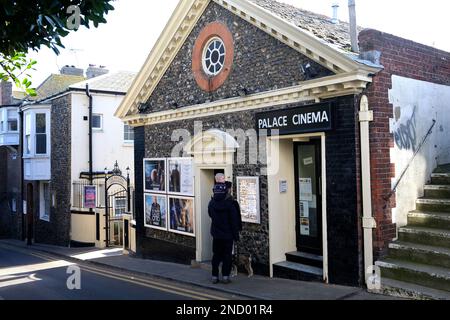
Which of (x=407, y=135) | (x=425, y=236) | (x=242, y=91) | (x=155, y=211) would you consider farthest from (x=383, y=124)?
(x=155, y=211)

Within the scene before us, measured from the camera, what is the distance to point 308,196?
361 inches

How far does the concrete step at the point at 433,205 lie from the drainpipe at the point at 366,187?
1.39 metres

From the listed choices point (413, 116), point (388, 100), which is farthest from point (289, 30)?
point (413, 116)

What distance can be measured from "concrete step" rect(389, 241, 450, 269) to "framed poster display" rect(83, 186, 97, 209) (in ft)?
44.4

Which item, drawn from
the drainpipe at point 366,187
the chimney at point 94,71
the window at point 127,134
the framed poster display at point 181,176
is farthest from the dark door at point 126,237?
the chimney at point 94,71

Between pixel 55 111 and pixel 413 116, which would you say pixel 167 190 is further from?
pixel 55 111

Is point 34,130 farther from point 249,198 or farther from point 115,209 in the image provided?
point 249,198

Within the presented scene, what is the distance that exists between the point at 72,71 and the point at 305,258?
20.7 metres

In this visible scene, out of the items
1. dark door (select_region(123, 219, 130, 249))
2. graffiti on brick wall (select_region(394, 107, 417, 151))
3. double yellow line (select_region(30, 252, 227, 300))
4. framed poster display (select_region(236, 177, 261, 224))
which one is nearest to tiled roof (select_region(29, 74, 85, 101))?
dark door (select_region(123, 219, 130, 249))

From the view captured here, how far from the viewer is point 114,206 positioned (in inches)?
742

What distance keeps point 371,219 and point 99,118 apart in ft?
49.6

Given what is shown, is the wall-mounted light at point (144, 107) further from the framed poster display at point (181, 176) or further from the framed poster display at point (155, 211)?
the framed poster display at point (155, 211)

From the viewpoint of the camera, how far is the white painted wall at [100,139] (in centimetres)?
1916

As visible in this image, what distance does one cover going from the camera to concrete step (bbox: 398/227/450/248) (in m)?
7.29
